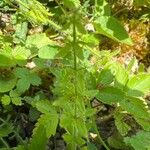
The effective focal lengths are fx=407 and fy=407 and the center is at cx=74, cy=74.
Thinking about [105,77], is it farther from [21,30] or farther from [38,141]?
[21,30]

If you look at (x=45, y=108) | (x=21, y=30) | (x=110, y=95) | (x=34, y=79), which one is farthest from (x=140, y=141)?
(x=21, y=30)

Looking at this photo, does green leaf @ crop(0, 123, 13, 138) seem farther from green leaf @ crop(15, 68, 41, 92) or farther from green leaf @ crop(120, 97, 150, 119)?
green leaf @ crop(120, 97, 150, 119)

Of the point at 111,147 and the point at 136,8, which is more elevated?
the point at 136,8

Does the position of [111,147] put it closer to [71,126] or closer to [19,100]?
[19,100]

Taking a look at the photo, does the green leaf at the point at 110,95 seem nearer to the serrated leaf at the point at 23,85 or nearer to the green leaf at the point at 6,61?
the serrated leaf at the point at 23,85

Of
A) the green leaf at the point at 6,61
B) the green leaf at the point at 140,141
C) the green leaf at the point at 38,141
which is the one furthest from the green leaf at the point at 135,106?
the green leaf at the point at 6,61

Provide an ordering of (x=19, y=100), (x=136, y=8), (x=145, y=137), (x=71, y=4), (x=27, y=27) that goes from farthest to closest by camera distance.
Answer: (x=136, y=8) → (x=27, y=27) → (x=71, y=4) → (x=19, y=100) → (x=145, y=137)

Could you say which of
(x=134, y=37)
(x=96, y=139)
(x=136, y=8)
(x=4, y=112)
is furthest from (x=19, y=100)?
(x=136, y=8)
